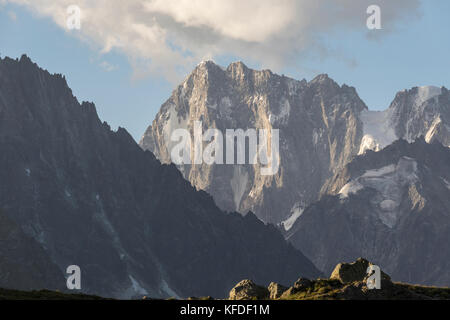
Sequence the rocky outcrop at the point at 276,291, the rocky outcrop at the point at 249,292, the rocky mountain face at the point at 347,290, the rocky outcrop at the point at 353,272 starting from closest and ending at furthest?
1. the rocky mountain face at the point at 347,290
2. the rocky outcrop at the point at 353,272
3. the rocky outcrop at the point at 276,291
4. the rocky outcrop at the point at 249,292

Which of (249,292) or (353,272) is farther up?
(353,272)

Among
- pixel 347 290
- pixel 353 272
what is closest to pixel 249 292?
pixel 353 272

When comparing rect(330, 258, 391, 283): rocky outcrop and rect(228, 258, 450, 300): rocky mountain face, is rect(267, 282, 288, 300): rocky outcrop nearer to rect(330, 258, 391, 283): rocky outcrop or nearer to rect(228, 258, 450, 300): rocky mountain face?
rect(228, 258, 450, 300): rocky mountain face

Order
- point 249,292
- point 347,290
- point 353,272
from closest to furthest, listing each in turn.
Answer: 1. point 347,290
2. point 353,272
3. point 249,292

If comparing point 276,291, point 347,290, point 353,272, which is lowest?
point 347,290

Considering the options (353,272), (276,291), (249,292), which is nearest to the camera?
(353,272)

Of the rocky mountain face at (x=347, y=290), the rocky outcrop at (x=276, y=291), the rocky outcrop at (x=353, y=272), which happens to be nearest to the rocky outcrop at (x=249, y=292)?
the rocky mountain face at (x=347, y=290)

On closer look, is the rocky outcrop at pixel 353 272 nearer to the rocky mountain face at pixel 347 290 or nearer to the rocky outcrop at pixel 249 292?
the rocky mountain face at pixel 347 290

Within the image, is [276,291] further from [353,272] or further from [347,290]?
[347,290]

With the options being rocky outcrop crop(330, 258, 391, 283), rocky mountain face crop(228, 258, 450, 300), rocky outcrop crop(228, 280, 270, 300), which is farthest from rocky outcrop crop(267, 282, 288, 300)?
rocky outcrop crop(330, 258, 391, 283)
